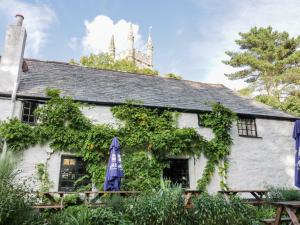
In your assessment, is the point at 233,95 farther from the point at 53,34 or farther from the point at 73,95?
the point at 53,34

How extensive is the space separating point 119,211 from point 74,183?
13.1 feet

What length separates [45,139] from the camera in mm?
10844

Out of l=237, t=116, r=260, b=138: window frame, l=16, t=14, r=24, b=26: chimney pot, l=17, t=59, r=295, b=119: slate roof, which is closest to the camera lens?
l=17, t=59, r=295, b=119: slate roof

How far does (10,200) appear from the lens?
18.1 ft

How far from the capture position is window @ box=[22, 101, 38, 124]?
11.3 metres

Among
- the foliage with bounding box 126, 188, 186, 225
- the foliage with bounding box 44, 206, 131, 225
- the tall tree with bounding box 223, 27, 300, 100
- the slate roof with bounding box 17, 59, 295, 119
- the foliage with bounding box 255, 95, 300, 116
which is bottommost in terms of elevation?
the foliage with bounding box 44, 206, 131, 225

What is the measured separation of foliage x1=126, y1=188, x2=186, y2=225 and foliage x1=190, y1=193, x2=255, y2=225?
40 centimetres

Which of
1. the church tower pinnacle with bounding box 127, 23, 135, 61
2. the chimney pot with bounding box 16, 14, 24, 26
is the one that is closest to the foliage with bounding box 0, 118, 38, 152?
the chimney pot with bounding box 16, 14, 24, 26

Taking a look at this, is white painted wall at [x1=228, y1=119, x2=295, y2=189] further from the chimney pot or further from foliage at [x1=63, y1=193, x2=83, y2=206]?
the chimney pot

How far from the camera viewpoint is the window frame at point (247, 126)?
1410cm

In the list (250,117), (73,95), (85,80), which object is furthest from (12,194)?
(250,117)

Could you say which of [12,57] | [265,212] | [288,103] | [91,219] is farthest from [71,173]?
[288,103]

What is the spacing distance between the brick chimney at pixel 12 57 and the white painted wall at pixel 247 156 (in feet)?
2.78

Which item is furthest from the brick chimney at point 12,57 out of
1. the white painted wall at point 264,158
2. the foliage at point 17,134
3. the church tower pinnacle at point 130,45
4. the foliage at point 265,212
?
the church tower pinnacle at point 130,45
